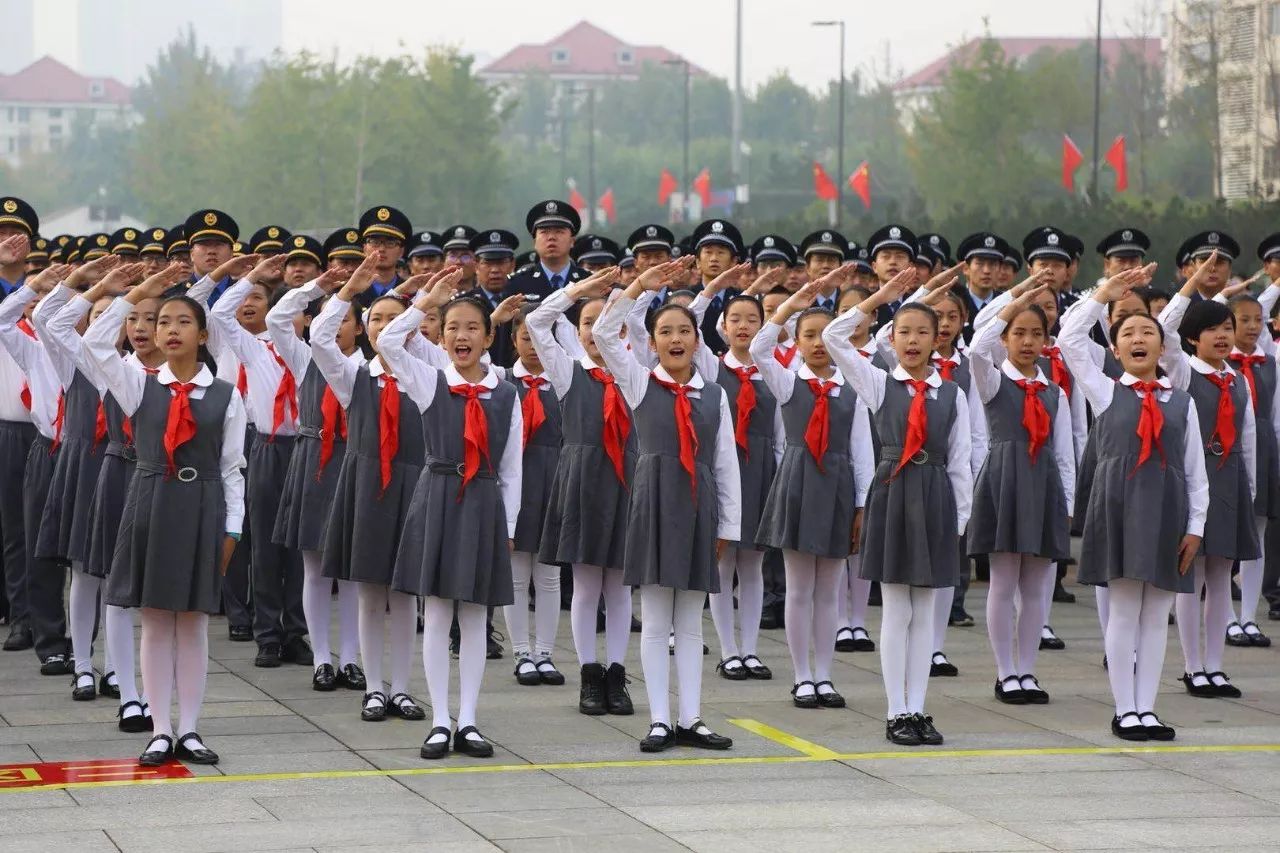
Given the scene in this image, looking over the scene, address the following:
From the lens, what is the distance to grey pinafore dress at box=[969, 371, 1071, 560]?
405 inches

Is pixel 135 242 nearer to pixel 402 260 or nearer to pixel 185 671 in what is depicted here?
pixel 402 260

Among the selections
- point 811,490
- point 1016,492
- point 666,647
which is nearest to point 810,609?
point 811,490

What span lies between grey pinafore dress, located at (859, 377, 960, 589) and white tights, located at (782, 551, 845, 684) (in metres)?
0.83

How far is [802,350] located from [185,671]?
3596 mm

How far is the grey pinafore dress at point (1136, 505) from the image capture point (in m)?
9.41

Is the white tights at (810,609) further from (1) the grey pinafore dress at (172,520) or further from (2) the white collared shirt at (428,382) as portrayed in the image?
(1) the grey pinafore dress at (172,520)

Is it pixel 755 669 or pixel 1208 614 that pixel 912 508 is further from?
pixel 1208 614

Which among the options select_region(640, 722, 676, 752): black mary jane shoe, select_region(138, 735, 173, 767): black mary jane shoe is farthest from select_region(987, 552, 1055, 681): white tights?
select_region(138, 735, 173, 767): black mary jane shoe

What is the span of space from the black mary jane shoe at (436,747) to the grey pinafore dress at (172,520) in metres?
1.07

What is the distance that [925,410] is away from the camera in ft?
30.5

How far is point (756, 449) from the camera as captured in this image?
449 inches

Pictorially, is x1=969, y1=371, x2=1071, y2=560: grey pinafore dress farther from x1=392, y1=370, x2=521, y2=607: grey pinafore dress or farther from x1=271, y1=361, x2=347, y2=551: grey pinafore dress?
x1=271, y1=361, x2=347, y2=551: grey pinafore dress

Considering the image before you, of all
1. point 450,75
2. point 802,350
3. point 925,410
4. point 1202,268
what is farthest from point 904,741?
point 450,75

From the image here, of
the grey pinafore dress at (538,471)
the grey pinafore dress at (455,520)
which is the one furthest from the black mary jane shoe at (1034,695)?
the grey pinafore dress at (455,520)
